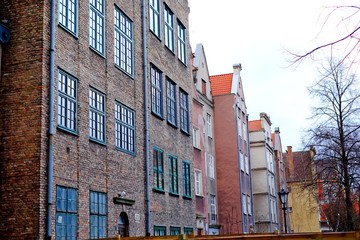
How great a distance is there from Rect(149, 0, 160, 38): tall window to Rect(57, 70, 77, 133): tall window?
28.2 ft

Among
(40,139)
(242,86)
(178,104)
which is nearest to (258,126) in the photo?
(242,86)

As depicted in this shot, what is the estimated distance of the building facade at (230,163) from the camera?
1578 inches

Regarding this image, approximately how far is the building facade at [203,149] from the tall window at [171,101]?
5.95 metres

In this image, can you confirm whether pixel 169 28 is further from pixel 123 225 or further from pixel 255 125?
pixel 255 125

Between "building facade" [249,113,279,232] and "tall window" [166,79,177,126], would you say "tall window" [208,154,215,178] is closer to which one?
"tall window" [166,79,177,126]

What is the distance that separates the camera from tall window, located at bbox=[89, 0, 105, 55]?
19344 mm

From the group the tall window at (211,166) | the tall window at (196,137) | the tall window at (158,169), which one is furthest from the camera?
the tall window at (211,166)

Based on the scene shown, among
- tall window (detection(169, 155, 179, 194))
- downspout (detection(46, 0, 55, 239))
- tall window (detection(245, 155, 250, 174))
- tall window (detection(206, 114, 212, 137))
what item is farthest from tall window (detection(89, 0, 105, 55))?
tall window (detection(245, 155, 250, 174))

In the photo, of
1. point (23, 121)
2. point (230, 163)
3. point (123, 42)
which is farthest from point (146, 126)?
point (230, 163)

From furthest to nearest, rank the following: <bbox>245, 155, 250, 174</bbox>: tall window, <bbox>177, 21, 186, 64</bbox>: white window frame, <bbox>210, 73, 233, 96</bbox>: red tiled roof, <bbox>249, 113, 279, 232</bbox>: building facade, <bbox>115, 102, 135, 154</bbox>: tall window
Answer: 1. <bbox>249, 113, 279, 232</bbox>: building facade
2. <bbox>245, 155, 250, 174</bbox>: tall window
3. <bbox>210, 73, 233, 96</bbox>: red tiled roof
4. <bbox>177, 21, 186, 64</bbox>: white window frame
5. <bbox>115, 102, 135, 154</bbox>: tall window

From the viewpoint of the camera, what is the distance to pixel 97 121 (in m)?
19.0

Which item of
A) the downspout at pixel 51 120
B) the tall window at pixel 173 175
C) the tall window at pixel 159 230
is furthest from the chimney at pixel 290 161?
the downspout at pixel 51 120

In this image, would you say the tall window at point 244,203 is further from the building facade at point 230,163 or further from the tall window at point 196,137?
the tall window at point 196,137

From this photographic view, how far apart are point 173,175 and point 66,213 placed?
10.4m
